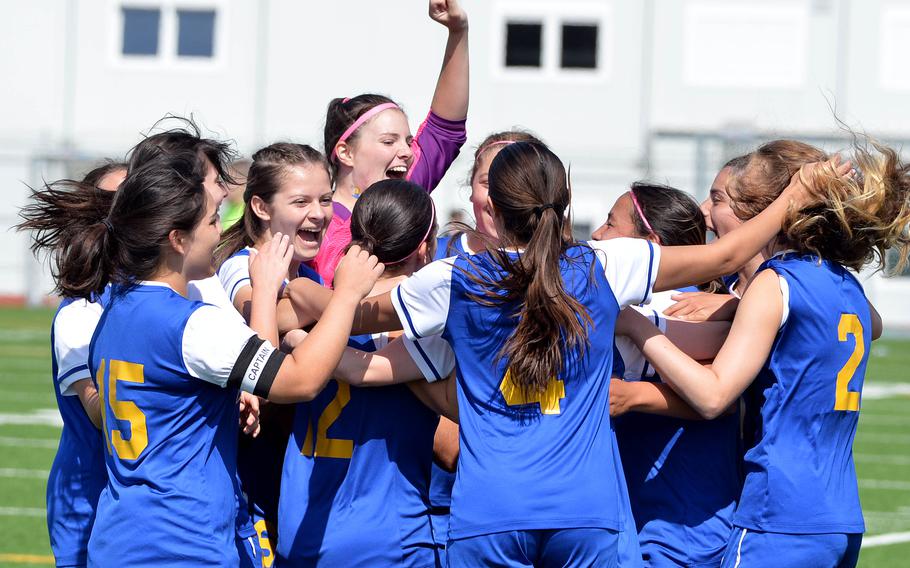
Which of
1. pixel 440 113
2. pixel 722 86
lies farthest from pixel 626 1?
pixel 440 113

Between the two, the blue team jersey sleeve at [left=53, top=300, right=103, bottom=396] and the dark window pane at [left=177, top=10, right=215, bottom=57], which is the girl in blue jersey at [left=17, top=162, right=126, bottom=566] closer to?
the blue team jersey sleeve at [left=53, top=300, right=103, bottom=396]

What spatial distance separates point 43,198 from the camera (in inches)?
141

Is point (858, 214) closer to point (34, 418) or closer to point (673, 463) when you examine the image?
point (673, 463)

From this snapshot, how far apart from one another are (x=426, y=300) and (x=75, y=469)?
1.29 m

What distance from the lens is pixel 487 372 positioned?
307 cm

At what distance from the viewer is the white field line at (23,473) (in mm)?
8664

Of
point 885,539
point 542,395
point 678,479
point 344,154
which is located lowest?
point 885,539

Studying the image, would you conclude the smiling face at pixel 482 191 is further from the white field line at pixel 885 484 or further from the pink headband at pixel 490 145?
the white field line at pixel 885 484

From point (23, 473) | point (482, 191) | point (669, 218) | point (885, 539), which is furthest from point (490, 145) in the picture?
point (23, 473)

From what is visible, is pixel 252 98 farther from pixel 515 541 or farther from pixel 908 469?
pixel 515 541

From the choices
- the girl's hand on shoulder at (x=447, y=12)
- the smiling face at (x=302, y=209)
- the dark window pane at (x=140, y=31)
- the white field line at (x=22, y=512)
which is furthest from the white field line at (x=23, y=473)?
the dark window pane at (x=140, y=31)

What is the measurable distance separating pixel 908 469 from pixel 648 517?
6.96m

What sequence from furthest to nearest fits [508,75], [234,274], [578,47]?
1. [578,47]
2. [508,75]
3. [234,274]

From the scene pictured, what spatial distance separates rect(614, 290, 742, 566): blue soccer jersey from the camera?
3.39 m
